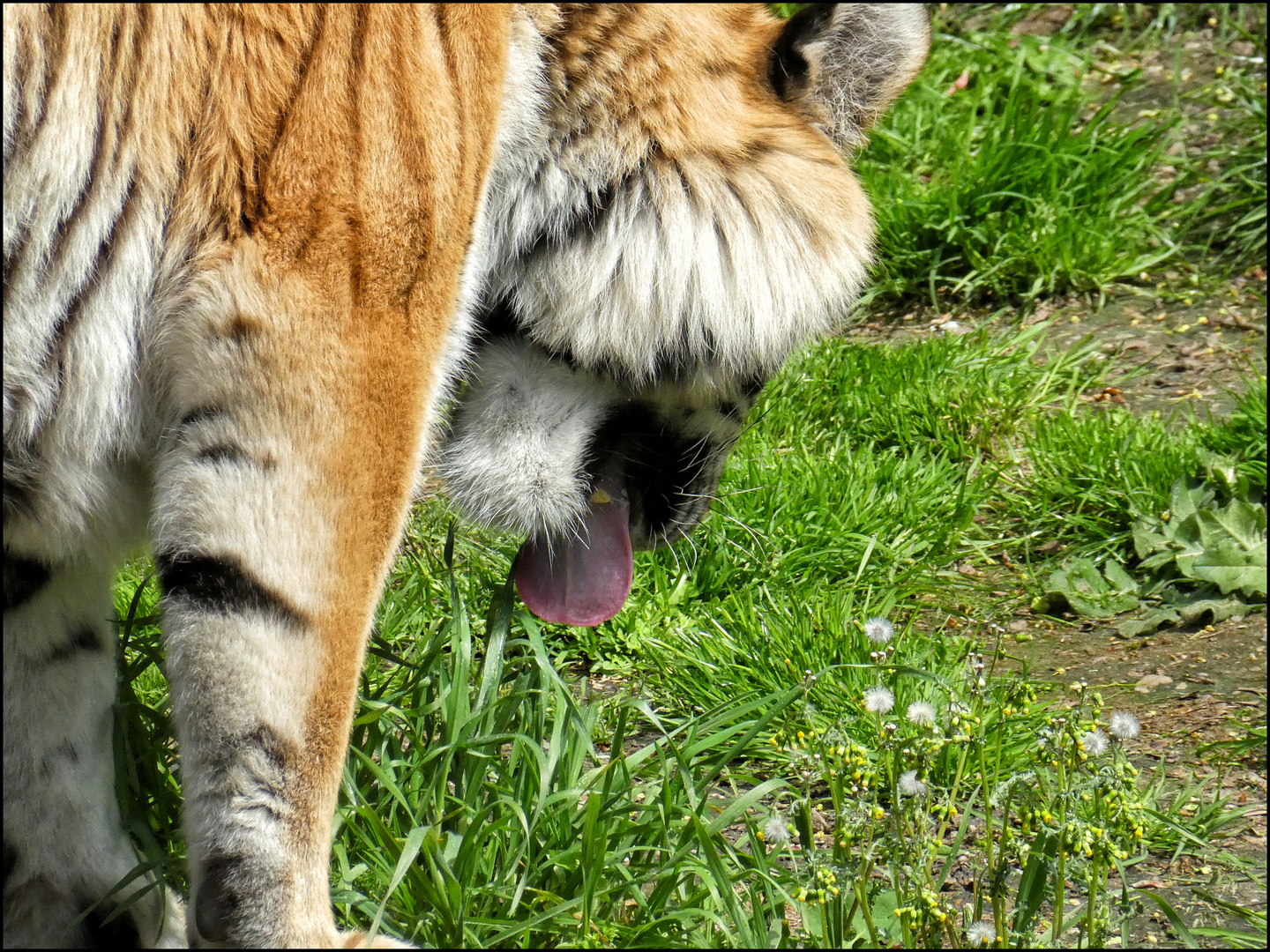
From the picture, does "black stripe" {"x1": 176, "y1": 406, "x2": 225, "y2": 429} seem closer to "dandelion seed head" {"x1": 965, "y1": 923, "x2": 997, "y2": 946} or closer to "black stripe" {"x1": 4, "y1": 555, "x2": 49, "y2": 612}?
"black stripe" {"x1": 4, "y1": 555, "x2": 49, "y2": 612}

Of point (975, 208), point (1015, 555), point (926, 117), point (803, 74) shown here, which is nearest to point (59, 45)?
point (803, 74)

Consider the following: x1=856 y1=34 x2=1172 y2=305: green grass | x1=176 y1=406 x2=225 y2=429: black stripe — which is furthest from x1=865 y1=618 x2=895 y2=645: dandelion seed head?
x1=856 y1=34 x2=1172 y2=305: green grass

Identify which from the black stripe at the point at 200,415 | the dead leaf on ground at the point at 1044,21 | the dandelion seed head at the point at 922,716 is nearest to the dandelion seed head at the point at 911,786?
the dandelion seed head at the point at 922,716

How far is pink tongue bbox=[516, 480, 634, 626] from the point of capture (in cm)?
282

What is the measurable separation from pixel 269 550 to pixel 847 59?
1.46 metres

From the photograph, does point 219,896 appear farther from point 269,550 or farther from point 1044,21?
point 1044,21

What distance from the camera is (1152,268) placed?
452cm

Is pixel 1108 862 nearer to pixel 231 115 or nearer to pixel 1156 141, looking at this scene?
pixel 231 115

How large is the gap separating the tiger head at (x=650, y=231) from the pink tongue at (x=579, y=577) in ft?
0.45

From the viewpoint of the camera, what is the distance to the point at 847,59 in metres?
2.53

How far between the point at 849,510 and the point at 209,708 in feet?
6.40

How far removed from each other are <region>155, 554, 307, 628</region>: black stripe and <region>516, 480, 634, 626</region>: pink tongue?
106 cm

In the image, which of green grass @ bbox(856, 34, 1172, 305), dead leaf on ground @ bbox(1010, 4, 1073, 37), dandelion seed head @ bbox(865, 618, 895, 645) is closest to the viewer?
dandelion seed head @ bbox(865, 618, 895, 645)

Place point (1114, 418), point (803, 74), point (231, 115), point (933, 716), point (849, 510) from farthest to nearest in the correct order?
point (1114, 418) → point (849, 510) → point (803, 74) → point (933, 716) → point (231, 115)
